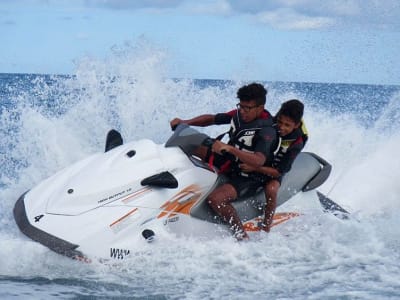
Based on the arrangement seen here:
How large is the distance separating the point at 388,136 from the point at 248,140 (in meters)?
4.50

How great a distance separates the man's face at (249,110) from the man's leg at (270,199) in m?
0.59

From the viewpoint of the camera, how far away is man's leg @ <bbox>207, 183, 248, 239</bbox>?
528 cm

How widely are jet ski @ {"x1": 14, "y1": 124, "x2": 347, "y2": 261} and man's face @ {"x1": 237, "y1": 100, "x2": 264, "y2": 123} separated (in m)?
0.39

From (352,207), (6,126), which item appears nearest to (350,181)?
(352,207)

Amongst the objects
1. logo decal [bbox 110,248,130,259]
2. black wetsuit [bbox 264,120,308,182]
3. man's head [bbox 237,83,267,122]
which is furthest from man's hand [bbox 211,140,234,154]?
logo decal [bbox 110,248,130,259]

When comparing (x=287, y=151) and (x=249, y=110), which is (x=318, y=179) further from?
(x=249, y=110)

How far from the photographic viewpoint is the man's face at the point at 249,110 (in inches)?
207

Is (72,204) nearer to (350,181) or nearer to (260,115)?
(260,115)

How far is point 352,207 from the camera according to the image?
25.3 feet

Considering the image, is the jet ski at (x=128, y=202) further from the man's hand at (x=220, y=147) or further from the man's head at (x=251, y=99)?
the man's head at (x=251, y=99)

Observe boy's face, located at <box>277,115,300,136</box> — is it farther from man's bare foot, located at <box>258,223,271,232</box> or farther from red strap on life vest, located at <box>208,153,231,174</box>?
man's bare foot, located at <box>258,223,271,232</box>

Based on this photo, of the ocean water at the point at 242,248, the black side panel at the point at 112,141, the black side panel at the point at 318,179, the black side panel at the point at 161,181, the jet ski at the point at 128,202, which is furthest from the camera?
the black side panel at the point at 318,179

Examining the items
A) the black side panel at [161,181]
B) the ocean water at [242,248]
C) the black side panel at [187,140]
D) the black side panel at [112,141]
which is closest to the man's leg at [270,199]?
the ocean water at [242,248]

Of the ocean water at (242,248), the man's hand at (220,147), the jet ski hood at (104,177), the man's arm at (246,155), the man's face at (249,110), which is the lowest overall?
the ocean water at (242,248)
